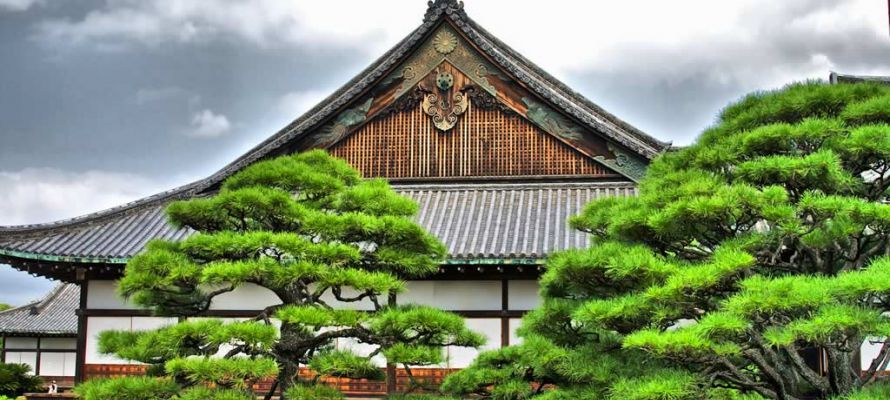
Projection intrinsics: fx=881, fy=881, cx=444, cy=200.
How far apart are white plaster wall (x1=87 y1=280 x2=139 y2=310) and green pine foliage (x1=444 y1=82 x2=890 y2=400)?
8675mm

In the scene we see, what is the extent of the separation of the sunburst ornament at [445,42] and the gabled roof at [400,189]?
0.19 metres

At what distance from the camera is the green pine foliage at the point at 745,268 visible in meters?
6.37

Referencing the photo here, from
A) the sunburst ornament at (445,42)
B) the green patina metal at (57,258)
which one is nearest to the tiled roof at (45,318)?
the green patina metal at (57,258)

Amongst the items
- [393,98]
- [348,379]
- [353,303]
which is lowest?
[348,379]

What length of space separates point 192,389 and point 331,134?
8.04m

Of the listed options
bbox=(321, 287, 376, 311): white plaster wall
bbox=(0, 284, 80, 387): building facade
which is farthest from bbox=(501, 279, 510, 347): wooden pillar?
bbox=(0, 284, 80, 387): building facade

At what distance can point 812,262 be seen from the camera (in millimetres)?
7562

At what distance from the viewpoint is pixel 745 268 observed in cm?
695

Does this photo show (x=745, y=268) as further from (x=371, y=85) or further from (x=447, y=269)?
(x=371, y=85)

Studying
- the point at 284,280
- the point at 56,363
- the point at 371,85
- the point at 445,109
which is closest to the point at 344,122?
the point at 371,85

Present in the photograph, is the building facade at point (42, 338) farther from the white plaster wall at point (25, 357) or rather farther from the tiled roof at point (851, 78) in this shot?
the tiled roof at point (851, 78)

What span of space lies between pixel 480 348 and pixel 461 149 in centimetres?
408

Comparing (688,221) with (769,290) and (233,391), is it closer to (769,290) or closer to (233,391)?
(769,290)

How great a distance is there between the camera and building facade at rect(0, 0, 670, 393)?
14.0 meters
